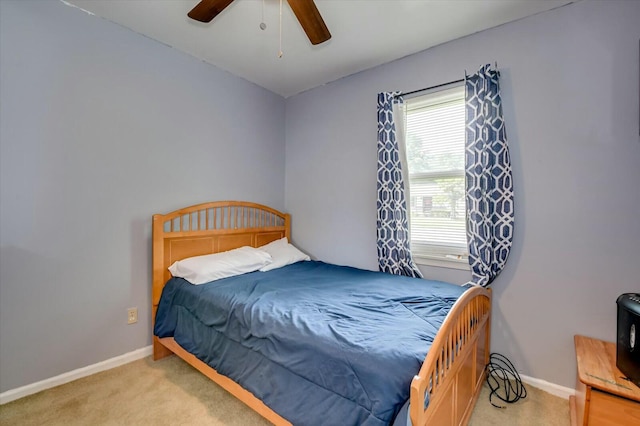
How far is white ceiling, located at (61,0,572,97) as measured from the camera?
1.95 metres

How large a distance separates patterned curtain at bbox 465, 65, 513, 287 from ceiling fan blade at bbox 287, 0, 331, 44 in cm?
125

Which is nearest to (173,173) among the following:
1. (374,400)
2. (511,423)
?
(374,400)

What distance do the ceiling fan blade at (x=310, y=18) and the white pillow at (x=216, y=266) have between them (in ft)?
5.79

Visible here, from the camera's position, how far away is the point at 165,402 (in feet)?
5.85

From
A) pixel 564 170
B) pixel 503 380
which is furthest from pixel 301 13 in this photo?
pixel 503 380

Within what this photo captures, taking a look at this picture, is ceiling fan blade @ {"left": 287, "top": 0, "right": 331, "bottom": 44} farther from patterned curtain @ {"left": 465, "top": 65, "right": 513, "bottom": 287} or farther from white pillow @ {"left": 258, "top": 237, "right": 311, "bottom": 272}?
white pillow @ {"left": 258, "top": 237, "right": 311, "bottom": 272}

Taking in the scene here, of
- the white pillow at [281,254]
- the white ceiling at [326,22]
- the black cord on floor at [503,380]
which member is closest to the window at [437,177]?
the white ceiling at [326,22]

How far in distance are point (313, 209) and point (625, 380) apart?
2593 millimetres

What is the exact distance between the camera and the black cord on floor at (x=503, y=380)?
6.24ft

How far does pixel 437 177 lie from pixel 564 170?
83cm

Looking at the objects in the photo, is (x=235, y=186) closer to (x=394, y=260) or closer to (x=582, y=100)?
(x=394, y=260)

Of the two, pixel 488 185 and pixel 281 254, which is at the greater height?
pixel 488 185

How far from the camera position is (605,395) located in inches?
52.1

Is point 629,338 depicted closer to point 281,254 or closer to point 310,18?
point 310,18
